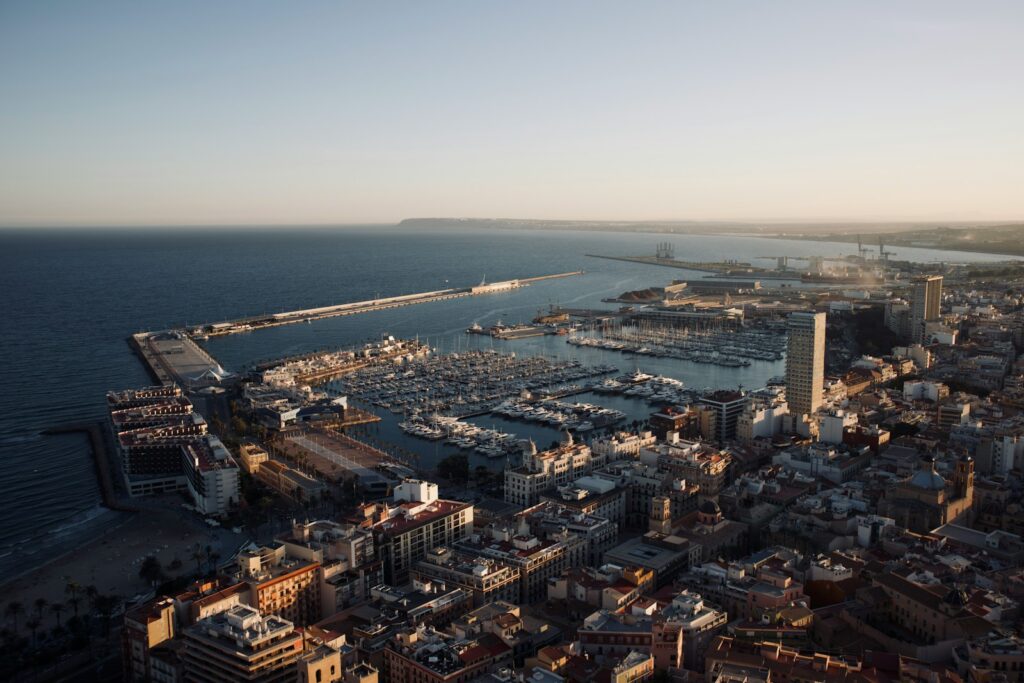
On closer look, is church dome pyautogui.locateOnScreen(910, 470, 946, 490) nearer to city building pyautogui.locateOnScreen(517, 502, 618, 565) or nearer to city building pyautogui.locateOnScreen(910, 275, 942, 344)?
city building pyautogui.locateOnScreen(517, 502, 618, 565)

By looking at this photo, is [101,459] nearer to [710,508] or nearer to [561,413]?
[561,413]

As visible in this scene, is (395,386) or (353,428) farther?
(395,386)

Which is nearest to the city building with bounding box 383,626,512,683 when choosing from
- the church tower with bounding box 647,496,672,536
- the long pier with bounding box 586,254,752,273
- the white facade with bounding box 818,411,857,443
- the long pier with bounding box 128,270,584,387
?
the church tower with bounding box 647,496,672,536

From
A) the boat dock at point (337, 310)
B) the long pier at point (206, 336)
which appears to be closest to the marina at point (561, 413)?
the long pier at point (206, 336)

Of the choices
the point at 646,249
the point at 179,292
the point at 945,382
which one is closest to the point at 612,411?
the point at 945,382

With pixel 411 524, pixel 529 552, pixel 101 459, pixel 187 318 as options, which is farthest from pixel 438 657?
pixel 187 318

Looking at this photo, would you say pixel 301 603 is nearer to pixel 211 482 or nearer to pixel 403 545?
pixel 403 545
